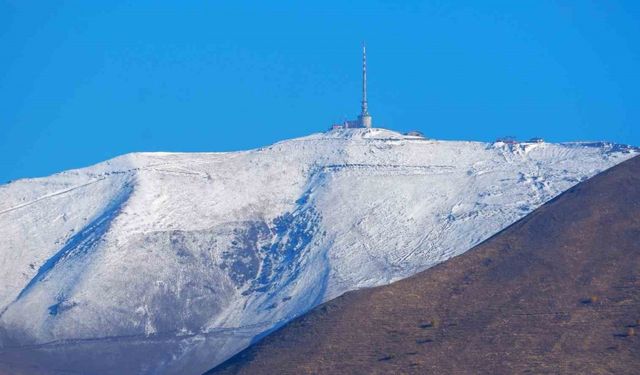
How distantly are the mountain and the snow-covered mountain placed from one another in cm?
4694

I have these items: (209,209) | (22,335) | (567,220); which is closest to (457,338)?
(567,220)

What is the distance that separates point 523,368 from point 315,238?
257 feet

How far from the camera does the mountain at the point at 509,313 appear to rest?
233ft

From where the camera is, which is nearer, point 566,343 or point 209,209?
point 566,343

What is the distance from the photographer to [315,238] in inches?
5807

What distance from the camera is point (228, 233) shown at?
155375mm

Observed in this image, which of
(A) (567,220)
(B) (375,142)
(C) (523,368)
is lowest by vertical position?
(C) (523,368)

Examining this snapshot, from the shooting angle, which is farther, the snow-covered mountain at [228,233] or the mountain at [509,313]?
the snow-covered mountain at [228,233]

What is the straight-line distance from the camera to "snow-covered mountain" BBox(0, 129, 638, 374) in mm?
138125

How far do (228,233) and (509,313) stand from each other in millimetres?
81983

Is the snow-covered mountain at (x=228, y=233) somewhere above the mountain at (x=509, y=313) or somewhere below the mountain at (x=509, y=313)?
above

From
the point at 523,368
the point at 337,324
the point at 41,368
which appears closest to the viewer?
the point at 523,368

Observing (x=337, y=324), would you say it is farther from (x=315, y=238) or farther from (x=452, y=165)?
(x=452, y=165)

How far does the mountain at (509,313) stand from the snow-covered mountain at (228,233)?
46.9 meters
